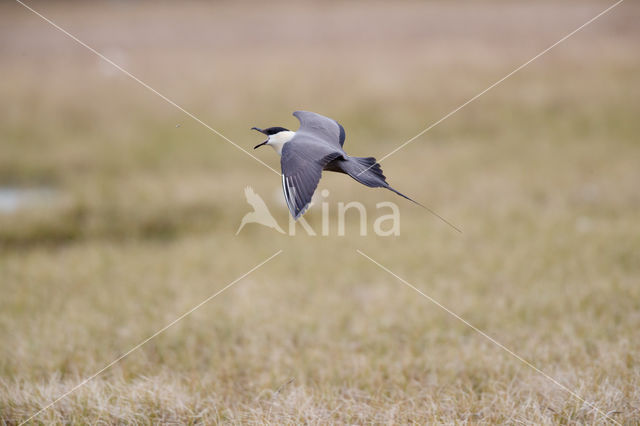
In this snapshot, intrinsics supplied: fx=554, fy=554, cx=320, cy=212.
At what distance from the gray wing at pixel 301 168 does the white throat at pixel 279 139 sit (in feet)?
0.11

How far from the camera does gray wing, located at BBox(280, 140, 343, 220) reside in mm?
1935

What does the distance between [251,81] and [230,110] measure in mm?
1402

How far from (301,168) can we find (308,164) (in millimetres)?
30

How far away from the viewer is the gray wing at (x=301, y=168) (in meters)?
1.93

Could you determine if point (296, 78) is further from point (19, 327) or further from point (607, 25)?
point (607, 25)

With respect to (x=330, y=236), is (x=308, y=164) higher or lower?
higher

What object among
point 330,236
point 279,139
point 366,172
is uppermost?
point 279,139

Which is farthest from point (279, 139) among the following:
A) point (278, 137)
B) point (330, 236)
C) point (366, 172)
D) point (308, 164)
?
point (330, 236)

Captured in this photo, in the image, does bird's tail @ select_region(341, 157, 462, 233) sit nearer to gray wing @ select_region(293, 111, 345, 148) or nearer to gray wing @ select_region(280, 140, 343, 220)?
gray wing @ select_region(280, 140, 343, 220)

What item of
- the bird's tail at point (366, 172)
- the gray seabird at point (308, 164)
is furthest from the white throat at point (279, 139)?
the bird's tail at point (366, 172)

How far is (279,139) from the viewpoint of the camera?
216cm

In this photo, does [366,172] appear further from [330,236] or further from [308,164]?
[330,236]

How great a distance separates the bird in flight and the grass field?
1.61 meters

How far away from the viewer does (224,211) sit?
7688 mm
